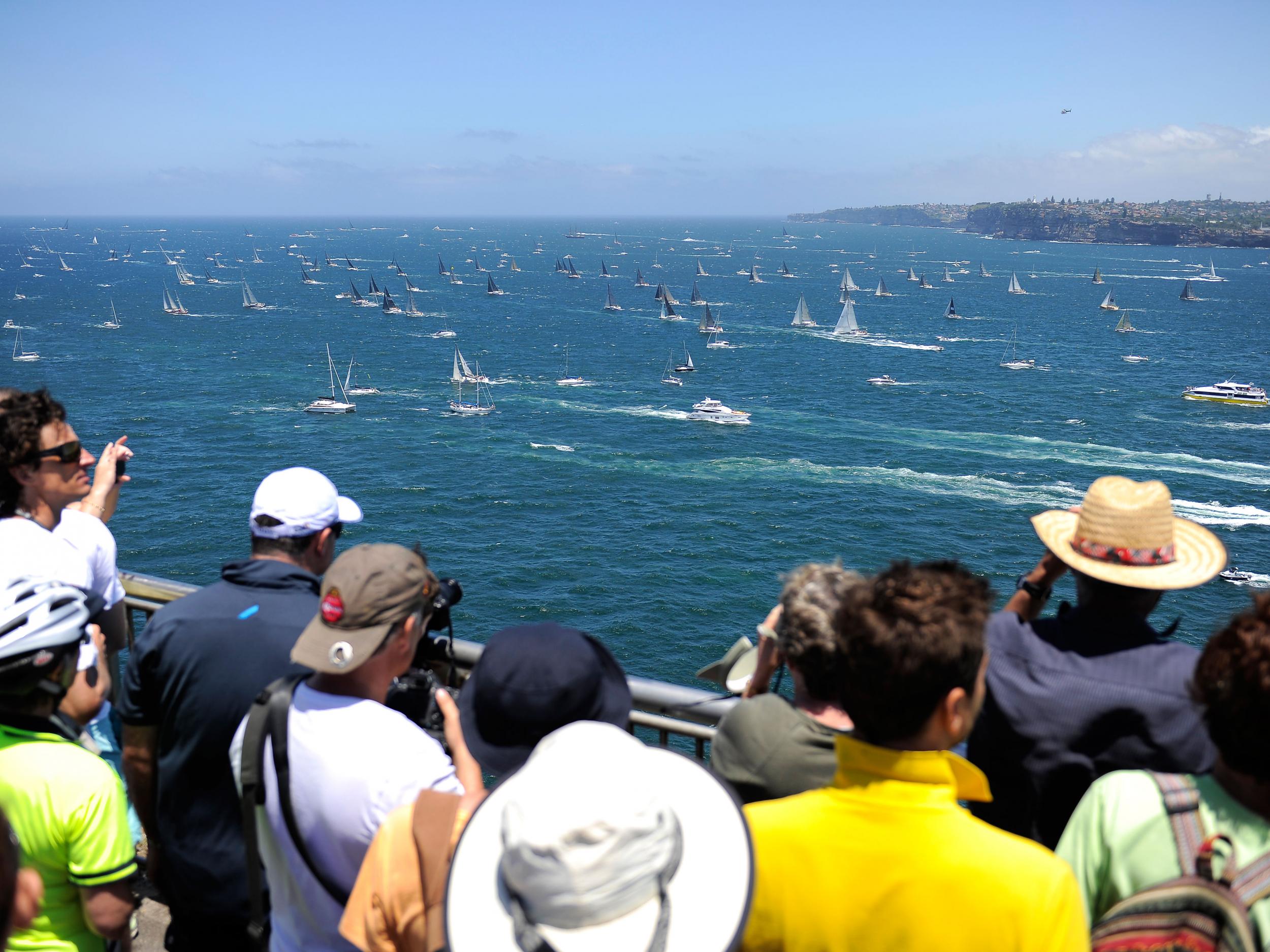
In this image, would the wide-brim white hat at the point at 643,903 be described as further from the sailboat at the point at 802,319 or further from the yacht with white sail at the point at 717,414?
the sailboat at the point at 802,319

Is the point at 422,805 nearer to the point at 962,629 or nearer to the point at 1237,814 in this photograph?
the point at 962,629

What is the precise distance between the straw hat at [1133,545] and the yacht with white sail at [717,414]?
2508 inches

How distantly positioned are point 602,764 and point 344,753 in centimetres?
107

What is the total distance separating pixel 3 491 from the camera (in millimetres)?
3855

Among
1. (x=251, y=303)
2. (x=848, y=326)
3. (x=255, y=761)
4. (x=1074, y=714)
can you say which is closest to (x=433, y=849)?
(x=255, y=761)

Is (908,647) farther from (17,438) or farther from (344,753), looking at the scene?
(17,438)

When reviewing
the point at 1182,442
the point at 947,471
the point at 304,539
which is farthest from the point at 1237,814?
the point at 1182,442

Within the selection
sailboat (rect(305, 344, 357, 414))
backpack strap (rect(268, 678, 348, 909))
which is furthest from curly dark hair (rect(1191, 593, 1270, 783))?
sailboat (rect(305, 344, 357, 414))

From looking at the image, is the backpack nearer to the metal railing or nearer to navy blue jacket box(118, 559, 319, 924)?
the metal railing

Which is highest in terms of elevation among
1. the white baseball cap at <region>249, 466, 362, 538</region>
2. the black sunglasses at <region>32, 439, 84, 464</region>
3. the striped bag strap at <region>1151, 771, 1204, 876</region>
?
the black sunglasses at <region>32, 439, 84, 464</region>

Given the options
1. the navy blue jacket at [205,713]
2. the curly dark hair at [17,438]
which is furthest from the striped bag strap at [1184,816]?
the curly dark hair at [17,438]

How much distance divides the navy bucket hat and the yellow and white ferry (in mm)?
82824

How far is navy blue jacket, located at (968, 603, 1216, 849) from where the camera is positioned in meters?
2.69

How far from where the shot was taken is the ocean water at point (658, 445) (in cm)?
4212
